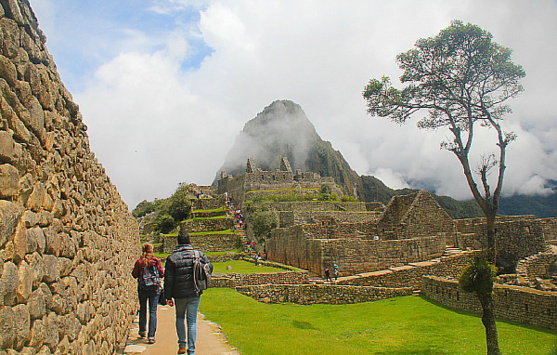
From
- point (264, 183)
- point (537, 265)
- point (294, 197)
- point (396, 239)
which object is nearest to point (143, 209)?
point (264, 183)

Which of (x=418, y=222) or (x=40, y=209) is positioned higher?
(x=40, y=209)

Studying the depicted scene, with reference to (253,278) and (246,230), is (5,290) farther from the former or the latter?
(246,230)

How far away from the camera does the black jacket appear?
19.2 feet

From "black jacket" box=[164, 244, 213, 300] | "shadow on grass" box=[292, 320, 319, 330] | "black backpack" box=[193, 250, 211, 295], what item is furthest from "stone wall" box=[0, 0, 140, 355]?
A: "shadow on grass" box=[292, 320, 319, 330]

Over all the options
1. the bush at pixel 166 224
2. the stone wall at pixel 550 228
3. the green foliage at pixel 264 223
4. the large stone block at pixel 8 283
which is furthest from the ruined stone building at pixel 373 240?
the large stone block at pixel 8 283

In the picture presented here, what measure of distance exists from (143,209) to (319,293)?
61156 mm

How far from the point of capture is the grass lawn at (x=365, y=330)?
828 cm

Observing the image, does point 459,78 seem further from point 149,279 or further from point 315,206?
point 315,206

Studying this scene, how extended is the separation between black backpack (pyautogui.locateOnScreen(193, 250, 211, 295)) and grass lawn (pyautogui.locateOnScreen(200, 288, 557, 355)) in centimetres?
168

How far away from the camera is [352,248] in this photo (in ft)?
59.7

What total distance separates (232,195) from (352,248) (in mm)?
33667

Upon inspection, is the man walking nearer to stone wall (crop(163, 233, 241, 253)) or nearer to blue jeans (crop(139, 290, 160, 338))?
blue jeans (crop(139, 290, 160, 338))

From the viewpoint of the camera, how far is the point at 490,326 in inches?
337

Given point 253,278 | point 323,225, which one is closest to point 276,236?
point 323,225
